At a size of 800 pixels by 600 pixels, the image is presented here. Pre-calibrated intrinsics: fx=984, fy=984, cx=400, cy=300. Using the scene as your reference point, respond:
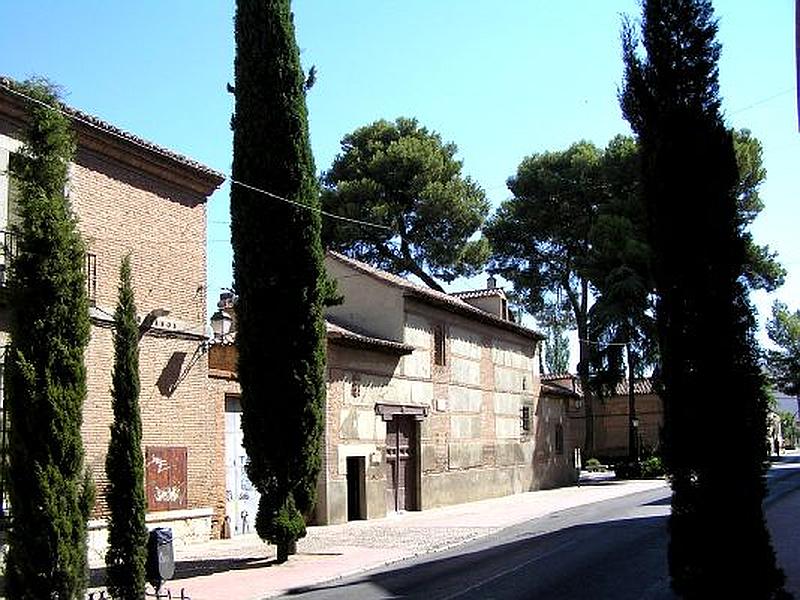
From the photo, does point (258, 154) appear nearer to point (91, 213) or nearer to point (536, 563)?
point (91, 213)

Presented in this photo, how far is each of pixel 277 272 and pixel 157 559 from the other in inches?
256

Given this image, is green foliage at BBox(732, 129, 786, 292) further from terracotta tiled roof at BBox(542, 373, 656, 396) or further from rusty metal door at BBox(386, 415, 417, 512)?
rusty metal door at BBox(386, 415, 417, 512)

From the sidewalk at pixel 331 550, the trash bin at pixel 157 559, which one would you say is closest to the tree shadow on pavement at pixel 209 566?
the sidewalk at pixel 331 550

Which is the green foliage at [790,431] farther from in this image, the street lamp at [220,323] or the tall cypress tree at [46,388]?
the tall cypress tree at [46,388]

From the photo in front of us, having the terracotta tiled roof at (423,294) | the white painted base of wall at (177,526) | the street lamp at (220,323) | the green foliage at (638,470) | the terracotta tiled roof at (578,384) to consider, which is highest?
the terracotta tiled roof at (423,294)

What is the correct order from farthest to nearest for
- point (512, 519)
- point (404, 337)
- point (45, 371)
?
1. point (404, 337)
2. point (512, 519)
3. point (45, 371)

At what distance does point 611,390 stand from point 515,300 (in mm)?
7482

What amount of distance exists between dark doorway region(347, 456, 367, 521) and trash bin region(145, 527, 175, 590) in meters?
13.3

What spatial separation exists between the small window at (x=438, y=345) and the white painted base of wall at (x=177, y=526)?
12.1 m

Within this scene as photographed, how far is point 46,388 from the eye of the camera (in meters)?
9.61

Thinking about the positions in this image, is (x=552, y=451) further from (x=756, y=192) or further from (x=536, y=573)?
(x=536, y=573)

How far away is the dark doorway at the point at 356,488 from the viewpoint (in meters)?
25.4

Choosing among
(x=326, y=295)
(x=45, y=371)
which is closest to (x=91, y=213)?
(x=326, y=295)

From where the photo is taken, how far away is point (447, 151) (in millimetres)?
47938
